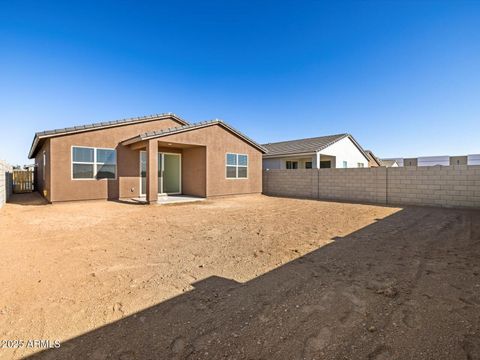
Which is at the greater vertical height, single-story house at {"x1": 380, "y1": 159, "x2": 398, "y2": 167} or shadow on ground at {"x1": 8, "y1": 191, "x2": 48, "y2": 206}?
single-story house at {"x1": 380, "y1": 159, "x2": 398, "y2": 167}

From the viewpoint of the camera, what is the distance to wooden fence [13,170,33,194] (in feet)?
58.4

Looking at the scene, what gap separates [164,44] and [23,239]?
11.2 meters

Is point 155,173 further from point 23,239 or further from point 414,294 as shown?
point 414,294

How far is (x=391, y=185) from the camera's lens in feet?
37.2

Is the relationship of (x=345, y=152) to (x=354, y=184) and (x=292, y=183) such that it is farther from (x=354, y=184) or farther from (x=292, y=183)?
(x=354, y=184)

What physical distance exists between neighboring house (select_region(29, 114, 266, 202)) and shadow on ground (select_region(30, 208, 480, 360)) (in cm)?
866

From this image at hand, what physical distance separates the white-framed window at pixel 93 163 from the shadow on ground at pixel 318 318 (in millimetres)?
10176

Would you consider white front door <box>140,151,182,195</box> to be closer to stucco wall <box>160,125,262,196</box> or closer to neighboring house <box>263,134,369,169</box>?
stucco wall <box>160,125,262,196</box>

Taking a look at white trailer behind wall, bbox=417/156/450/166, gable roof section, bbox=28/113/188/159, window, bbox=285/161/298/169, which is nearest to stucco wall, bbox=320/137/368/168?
window, bbox=285/161/298/169

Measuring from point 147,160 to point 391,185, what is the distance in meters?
11.5

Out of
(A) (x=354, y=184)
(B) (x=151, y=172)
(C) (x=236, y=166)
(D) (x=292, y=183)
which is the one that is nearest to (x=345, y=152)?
(D) (x=292, y=183)

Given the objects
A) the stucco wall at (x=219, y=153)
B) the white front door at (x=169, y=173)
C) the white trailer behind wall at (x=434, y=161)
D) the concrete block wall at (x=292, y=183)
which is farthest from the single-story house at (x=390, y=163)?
the white front door at (x=169, y=173)

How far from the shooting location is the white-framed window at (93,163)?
1058 cm

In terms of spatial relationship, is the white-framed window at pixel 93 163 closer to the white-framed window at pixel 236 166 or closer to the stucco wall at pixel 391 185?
the white-framed window at pixel 236 166
